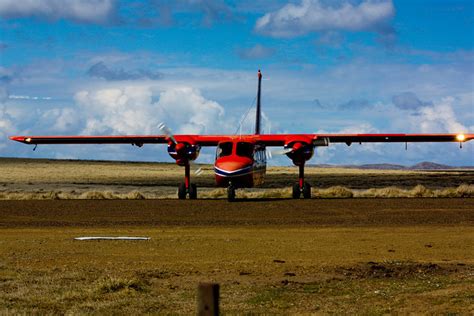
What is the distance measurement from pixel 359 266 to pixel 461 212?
1648cm

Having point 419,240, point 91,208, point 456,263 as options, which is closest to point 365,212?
point 419,240

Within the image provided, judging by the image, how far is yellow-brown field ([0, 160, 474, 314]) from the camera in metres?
14.1

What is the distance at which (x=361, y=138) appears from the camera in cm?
4588

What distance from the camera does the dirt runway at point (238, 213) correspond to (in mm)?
29688

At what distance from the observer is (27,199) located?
44.4 meters

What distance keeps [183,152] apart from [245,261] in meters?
24.6

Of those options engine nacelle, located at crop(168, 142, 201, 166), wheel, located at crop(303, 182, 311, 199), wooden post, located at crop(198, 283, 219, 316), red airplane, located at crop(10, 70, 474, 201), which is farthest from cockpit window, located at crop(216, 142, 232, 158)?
wooden post, located at crop(198, 283, 219, 316)

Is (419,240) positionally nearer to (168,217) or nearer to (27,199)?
(168,217)

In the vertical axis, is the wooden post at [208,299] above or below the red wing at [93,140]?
below

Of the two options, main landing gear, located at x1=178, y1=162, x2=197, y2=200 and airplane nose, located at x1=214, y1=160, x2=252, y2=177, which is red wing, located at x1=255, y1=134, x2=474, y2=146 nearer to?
main landing gear, located at x1=178, y1=162, x2=197, y2=200

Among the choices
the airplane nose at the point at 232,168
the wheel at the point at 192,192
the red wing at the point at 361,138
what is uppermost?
the red wing at the point at 361,138

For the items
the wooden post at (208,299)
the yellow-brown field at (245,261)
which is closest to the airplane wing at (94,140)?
the yellow-brown field at (245,261)

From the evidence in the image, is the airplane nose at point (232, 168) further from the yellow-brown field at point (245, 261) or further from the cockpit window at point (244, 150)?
the yellow-brown field at point (245, 261)

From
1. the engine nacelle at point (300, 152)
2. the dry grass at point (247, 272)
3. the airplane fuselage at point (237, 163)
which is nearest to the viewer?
the dry grass at point (247, 272)
